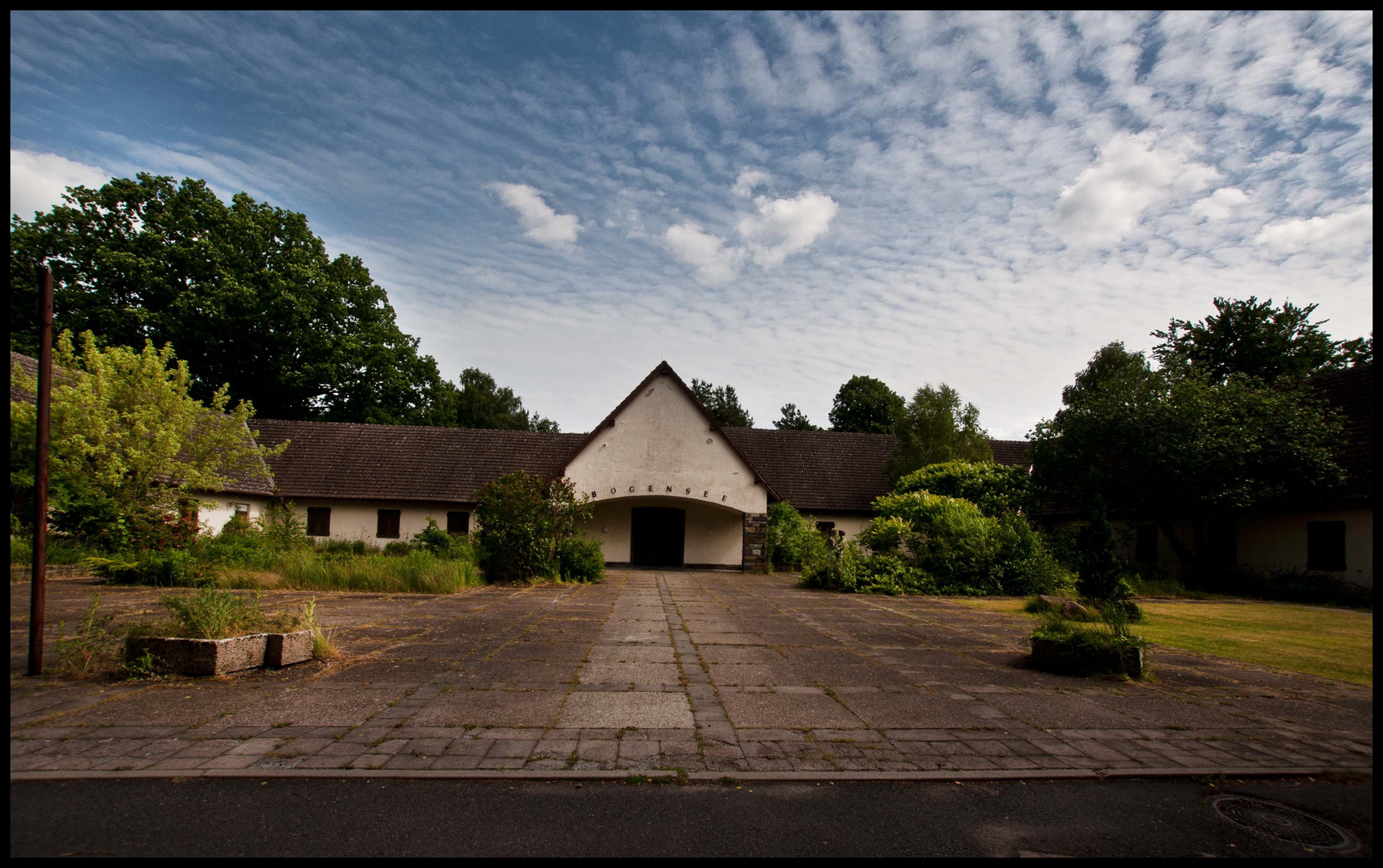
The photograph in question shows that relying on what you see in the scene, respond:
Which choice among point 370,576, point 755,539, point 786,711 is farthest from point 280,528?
point 786,711

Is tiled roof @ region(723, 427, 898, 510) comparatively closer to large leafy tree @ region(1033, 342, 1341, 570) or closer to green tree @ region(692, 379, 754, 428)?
large leafy tree @ region(1033, 342, 1341, 570)

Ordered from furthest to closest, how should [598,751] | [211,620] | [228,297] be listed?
[228,297], [211,620], [598,751]

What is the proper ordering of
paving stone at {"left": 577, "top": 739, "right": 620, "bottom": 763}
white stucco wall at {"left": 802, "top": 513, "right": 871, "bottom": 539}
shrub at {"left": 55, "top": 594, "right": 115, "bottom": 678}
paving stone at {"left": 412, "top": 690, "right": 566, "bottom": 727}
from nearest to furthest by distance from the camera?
paving stone at {"left": 577, "top": 739, "right": 620, "bottom": 763} < paving stone at {"left": 412, "top": 690, "right": 566, "bottom": 727} < shrub at {"left": 55, "top": 594, "right": 115, "bottom": 678} < white stucco wall at {"left": 802, "top": 513, "right": 871, "bottom": 539}

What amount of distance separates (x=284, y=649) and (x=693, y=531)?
19.2 m

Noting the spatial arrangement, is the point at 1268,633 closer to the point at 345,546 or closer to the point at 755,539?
the point at 755,539

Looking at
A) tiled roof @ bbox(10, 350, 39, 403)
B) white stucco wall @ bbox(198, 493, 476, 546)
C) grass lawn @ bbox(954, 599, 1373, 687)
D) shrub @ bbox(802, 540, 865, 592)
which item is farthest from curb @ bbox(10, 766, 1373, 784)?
white stucco wall @ bbox(198, 493, 476, 546)

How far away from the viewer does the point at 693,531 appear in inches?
985

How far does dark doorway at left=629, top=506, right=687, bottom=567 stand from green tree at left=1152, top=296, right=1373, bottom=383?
20826 mm

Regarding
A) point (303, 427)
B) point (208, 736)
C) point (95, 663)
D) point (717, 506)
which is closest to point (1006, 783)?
point (208, 736)

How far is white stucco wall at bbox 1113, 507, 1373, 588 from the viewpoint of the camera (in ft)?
53.1

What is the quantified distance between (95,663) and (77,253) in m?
35.1

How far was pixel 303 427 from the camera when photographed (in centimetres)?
2836

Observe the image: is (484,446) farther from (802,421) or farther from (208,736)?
(802,421)

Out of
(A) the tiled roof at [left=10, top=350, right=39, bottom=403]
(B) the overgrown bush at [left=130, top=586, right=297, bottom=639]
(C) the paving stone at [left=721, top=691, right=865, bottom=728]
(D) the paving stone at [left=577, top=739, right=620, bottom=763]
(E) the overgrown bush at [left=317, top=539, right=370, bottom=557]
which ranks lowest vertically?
(E) the overgrown bush at [left=317, top=539, right=370, bottom=557]
